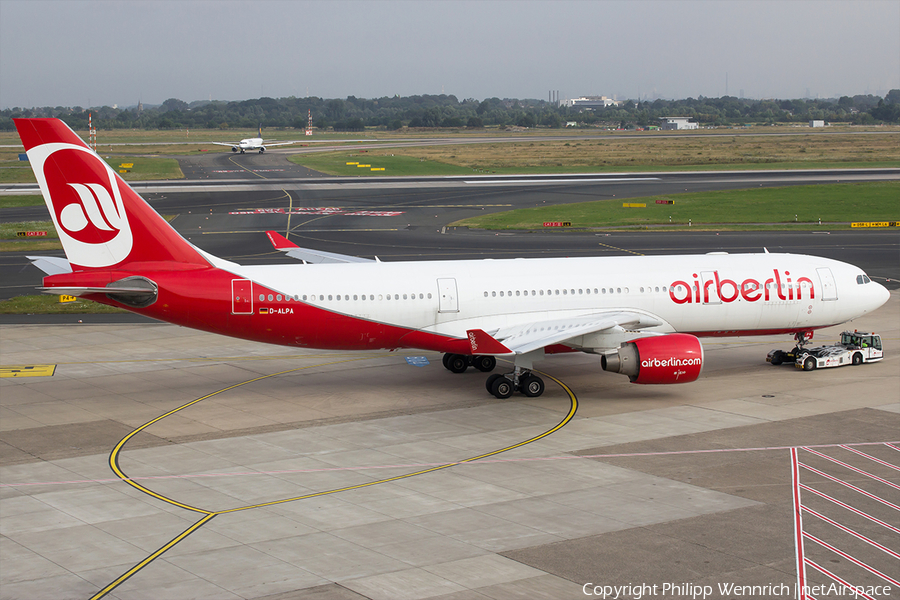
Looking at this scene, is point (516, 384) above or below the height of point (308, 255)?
below

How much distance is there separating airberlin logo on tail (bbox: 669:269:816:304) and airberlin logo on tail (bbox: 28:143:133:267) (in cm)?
2026

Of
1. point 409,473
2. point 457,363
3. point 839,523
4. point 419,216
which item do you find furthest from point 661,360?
point 419,216

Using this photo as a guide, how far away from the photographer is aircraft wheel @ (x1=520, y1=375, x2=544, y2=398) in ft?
104

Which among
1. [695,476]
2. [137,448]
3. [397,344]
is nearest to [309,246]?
[397,344]

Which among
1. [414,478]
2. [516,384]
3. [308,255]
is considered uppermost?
[308,255]

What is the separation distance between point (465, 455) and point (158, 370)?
16643mm

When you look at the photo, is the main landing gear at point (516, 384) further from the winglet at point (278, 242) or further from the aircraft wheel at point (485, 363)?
the winglet at point (278, 242)

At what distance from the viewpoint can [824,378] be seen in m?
33.8

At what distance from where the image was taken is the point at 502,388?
31375mm

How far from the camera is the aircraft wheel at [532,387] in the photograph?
31.5m

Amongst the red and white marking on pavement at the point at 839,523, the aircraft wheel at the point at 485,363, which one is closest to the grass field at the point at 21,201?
the aircraft wheel at the point at 485,363

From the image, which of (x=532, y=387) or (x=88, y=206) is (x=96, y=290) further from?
(x=532, y=387)

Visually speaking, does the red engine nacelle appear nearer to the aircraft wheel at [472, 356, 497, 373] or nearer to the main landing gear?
the main landing gear

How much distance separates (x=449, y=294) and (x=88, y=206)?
12776 millimetres
